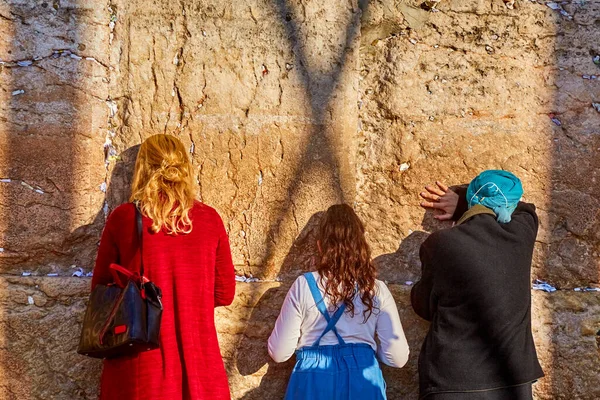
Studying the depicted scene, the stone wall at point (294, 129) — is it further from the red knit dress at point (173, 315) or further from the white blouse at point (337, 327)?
the red knit dress at point (173, 315)

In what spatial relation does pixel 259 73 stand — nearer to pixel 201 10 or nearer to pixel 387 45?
pixel 201 10

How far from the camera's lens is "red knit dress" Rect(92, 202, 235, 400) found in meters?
2.70

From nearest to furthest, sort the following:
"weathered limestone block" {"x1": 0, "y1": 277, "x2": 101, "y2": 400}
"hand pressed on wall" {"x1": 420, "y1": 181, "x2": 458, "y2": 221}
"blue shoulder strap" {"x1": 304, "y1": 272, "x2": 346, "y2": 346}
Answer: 1. "blue shoulder strap" {"x1": 304, "y1": 272, "x2": 346, "y2": 346}
2. "weathered limestone block" {"x1": 0, "y1": 277, "x2": 101, "y2": 400}
3. "hand pressed on wall" {"x1": 420, "y1": 181, "x2": 458, "y2": 221}

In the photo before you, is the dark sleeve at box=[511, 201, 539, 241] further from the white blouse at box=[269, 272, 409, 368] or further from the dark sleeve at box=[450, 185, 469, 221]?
the white blouse at box=[269, 272, 409, 368]

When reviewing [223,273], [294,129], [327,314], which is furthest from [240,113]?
[327,314]

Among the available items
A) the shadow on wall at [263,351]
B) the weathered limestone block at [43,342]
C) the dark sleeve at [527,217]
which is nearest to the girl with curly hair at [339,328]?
the shadow on wall at [263,351]

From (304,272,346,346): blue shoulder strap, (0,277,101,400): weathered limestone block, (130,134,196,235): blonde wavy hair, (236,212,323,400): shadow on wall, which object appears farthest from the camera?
(236,212,323,400): shadow on wall

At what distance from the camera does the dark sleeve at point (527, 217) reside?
306cm

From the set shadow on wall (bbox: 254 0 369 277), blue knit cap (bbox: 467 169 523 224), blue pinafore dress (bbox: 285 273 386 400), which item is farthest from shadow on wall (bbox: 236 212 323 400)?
blue knit cap (bbox: 467 169 523 224)

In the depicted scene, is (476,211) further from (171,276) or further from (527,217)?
(171,276)

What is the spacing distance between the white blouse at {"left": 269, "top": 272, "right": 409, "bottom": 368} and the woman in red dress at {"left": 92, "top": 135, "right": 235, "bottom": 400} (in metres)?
0.31

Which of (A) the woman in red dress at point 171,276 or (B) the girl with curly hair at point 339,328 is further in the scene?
(B) the girl with curly hair at point 339,328

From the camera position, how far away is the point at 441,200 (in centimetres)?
348

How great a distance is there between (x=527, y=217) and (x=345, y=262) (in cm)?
87
